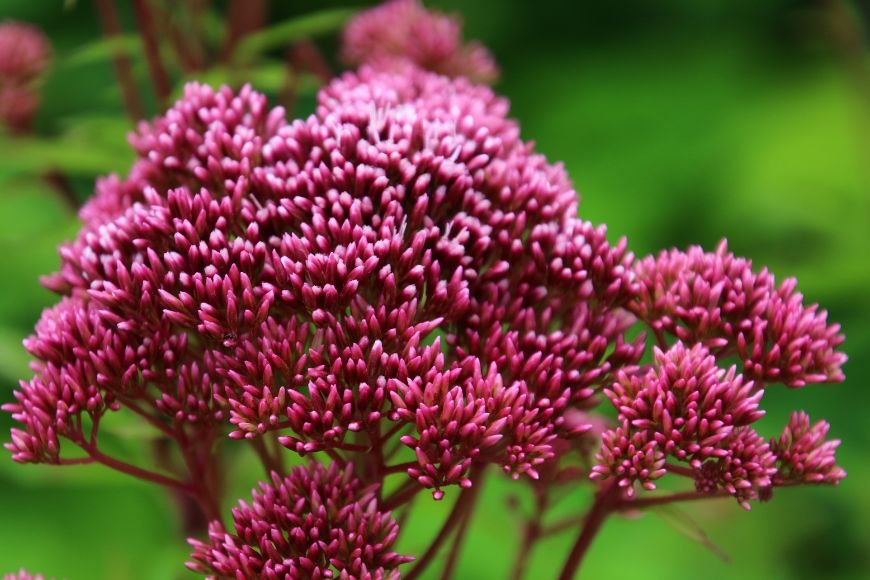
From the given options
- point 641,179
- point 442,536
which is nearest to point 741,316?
point 442,536

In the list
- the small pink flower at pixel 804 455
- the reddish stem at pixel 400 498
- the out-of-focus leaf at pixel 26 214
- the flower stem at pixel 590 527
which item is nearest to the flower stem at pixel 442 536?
the reddish stem at pixel 400 498

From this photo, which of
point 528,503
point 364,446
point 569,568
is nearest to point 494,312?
point 364,446

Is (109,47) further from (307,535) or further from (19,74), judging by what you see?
(307,535)

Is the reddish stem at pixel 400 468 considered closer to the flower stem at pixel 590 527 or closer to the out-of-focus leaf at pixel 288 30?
the flower stem at pixel 590 527

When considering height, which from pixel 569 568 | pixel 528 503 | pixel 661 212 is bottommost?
pixel 569 568

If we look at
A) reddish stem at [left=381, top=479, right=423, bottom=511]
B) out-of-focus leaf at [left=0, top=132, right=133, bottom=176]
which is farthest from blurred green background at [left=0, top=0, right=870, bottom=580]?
reddish stem at [left=381, top=479, right=423, bottom=511]

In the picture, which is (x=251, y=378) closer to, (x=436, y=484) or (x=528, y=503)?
(x=436, y=484)
